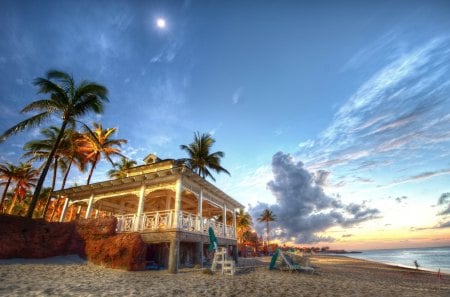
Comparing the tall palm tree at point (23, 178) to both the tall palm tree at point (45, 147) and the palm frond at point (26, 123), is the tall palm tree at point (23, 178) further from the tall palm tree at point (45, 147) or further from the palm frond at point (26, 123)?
the palm frond at point (26, 123)

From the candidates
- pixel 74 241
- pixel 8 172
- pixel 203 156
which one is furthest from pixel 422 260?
pixel 8 172

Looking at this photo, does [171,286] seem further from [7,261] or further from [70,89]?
[70,89]

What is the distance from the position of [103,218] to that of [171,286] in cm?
702

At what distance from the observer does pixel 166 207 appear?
16516 millimetres

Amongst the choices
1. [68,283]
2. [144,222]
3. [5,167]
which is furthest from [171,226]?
[5,167]

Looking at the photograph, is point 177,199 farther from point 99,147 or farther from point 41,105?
point 99,147

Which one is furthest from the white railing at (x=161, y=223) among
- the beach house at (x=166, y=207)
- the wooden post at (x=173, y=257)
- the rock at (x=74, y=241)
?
the rock at (x=74, y=241)

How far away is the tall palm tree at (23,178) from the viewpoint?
36.5 meters

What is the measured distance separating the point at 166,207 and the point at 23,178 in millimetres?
35342

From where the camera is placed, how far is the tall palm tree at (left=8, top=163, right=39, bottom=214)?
36.5m

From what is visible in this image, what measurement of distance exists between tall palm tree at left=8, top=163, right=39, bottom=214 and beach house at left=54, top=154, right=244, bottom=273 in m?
26.9

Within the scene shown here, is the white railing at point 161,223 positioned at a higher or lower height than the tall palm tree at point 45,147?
lower

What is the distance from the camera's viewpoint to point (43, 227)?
39.3 feet

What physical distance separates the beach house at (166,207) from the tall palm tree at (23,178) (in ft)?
88.4
